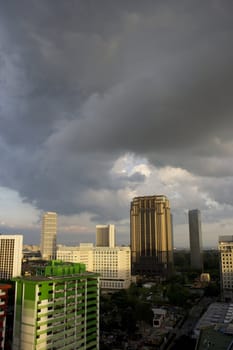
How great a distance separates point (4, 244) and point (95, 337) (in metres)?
72.0

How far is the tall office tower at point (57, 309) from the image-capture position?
2859 cm

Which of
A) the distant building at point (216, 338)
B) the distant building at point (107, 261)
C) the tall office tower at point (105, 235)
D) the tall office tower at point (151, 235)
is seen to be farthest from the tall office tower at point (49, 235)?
the distant building at point (216, 338)

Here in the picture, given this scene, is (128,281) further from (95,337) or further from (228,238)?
(95,337)

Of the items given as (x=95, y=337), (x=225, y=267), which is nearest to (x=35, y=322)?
(x=95, y=337)

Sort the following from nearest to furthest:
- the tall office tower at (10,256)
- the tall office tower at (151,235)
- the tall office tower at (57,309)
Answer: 1. the tall office tower at (57,309)
2. the tall office tower at (10,256)
3. the tall office tower at (151,235)

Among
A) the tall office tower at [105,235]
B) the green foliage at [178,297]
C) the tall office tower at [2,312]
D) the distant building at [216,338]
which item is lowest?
the green foliage at [178,297]

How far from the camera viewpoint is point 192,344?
40.2m

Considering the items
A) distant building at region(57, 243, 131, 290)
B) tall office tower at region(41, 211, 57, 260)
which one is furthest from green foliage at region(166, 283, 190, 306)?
tall office tower at region(41, 211, 57, 260)

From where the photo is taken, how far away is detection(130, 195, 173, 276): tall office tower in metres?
125

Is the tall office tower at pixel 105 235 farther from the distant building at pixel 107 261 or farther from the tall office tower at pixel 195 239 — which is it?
the distant building at pixel 107 261

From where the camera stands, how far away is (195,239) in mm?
156000

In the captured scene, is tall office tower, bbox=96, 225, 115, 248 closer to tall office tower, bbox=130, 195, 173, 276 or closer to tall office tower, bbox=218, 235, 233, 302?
tall office tower, bbox=130, 195, 173, 276

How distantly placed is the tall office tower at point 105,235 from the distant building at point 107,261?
5546cm

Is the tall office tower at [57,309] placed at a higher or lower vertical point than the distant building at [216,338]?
higher
